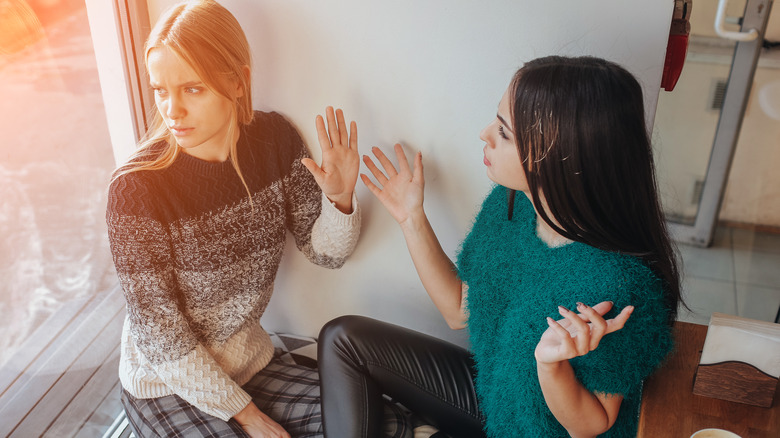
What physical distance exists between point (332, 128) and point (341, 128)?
0.06 feet

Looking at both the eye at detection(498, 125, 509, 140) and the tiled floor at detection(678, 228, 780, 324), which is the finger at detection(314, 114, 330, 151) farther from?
the tiled floor at detection(678, 228, 780, 324)

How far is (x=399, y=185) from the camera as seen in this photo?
126cm

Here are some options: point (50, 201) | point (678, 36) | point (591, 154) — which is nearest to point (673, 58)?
point (678, 36)

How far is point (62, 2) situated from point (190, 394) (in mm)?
→ 851

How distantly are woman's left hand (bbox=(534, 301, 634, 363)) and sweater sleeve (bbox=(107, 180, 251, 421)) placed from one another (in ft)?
2.20

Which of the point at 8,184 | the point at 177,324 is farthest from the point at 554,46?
the point at 8,184

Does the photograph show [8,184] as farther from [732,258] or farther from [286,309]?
[732,258]

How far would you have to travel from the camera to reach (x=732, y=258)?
229cm

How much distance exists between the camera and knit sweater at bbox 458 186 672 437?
0.94m

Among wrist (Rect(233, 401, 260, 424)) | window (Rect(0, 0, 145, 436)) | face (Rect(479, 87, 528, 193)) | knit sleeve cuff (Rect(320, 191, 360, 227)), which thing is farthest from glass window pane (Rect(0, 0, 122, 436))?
face (Rect(479, 87, 528, 193))

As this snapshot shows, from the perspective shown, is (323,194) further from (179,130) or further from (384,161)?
(179,130)

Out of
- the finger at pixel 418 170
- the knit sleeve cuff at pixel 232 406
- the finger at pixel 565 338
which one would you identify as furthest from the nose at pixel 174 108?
the finger at pixel 565 338

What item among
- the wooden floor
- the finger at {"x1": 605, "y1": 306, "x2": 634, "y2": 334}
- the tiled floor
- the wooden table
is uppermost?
the finger at {"x1": 605, "y1": 306, "x2": 634, "y2": 334}

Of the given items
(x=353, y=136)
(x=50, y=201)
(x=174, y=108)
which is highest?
(x=174, y=108)
